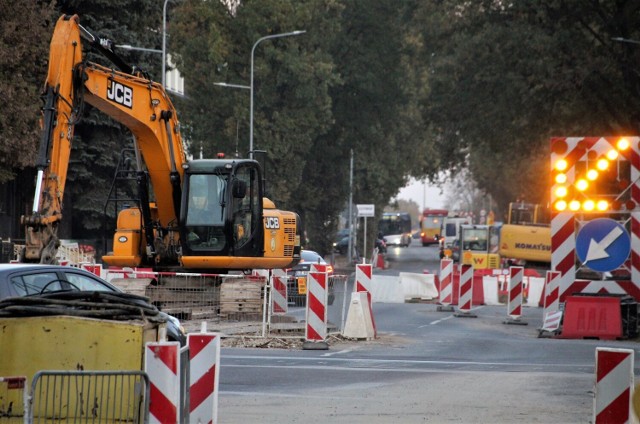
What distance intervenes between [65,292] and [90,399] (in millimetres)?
1453

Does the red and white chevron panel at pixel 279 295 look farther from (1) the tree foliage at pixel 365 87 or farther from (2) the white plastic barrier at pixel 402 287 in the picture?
(2) the white plastic barrier at pixel 402 287

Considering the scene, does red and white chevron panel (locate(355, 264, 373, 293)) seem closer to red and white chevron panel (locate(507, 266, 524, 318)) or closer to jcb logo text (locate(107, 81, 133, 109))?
jcb logo text (locate(107, 81, 133, 109))

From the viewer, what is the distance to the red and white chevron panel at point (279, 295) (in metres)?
24.4

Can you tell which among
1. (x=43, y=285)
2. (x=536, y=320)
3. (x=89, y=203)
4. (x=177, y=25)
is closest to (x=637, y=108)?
(x=536, y=320)

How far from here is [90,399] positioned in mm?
9914

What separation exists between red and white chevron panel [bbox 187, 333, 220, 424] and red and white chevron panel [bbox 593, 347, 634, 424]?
2788 mm

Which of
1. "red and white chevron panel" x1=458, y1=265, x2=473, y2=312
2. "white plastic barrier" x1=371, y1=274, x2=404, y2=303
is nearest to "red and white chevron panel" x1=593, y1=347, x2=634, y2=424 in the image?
"red and white chevron panel" x1=458, y1=265, x2=473, y2=312

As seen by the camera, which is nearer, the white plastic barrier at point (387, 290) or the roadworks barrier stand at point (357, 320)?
the roadworks barrier stand at point (357, 320)

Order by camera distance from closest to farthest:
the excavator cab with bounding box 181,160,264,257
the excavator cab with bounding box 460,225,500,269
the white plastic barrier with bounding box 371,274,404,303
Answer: the excavator cab with bounding box 181,160,264,257
the white plastic barrier with bounding box 371,274,404,303
the excavator cab with bounding box 460,225,500,269

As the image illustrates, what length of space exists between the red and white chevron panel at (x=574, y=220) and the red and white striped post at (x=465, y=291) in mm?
7864

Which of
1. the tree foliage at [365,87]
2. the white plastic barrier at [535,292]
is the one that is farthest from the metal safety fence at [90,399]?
the white plastic barrier at [535,292]

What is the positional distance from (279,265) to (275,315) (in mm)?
3282

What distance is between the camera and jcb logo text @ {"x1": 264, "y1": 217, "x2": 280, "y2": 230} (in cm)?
2733

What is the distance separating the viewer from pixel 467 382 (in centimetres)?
1683
